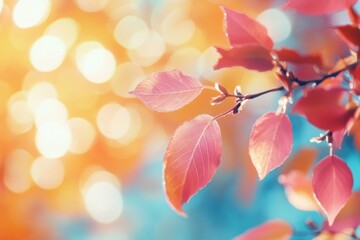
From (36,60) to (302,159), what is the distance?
819 mm

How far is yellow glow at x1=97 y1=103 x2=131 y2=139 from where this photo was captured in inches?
58.3

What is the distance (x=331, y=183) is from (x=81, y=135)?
128 centimetres

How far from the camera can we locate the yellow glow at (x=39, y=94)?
4.91 ft

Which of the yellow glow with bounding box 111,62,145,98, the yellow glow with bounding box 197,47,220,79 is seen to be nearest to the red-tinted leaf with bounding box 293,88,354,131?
the yellow glow with bounding box 197,47,220,79

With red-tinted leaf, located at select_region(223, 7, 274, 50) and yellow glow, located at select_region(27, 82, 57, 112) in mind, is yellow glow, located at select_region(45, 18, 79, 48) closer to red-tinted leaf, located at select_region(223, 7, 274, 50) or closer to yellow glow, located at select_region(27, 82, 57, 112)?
yellow glow, located at select_region(27, 82, 57, 112)

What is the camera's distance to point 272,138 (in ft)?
0.93

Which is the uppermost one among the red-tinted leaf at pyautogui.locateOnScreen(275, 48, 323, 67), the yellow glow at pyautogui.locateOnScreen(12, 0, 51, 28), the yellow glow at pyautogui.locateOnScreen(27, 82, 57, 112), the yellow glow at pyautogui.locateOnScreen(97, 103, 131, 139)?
the yellow glow at pyautogui.locateOnScreen(12, 0, 51, 28)

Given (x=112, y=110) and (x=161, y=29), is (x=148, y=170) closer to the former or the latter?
(x=112, y=110)

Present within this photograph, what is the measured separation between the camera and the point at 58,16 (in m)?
1.52

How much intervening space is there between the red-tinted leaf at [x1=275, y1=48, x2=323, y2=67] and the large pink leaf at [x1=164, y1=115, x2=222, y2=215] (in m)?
0.05

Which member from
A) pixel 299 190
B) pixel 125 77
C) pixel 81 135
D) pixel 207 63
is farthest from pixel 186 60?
pixel 299 190

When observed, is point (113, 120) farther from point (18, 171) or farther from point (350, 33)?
point (350, 33)

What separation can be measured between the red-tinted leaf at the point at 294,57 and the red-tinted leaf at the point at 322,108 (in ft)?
0.10

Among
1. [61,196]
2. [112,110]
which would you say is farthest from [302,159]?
[61,196]
